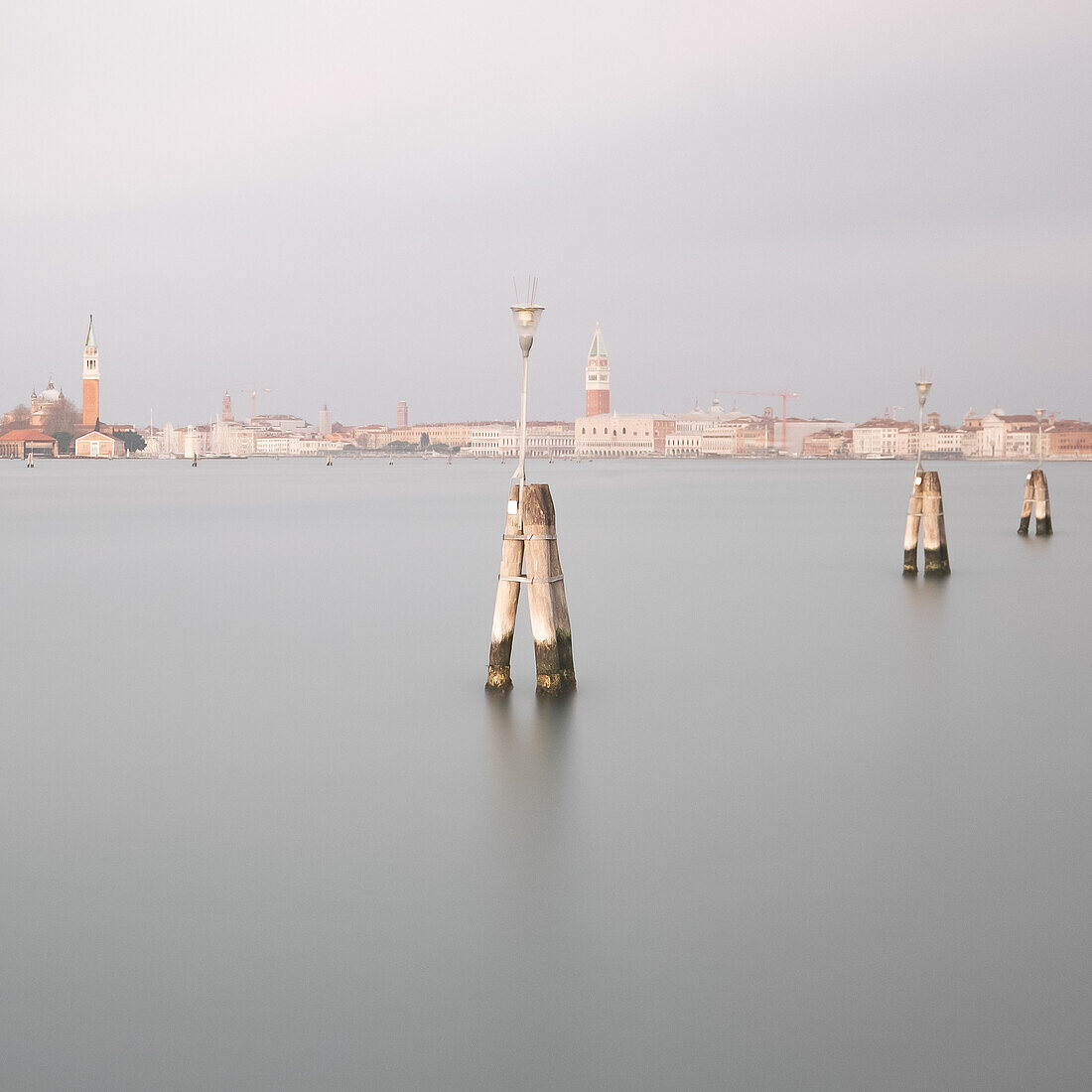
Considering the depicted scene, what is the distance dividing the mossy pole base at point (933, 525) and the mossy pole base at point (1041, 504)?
24.0ft

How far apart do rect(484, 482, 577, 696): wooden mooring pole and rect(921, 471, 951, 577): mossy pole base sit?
714cm

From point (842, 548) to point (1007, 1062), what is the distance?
20721 mm

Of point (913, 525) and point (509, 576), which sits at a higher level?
point (509, 576)

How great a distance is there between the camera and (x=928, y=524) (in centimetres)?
1623

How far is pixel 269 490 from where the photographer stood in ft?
193

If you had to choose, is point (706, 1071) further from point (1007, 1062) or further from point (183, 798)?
point (183, 798)

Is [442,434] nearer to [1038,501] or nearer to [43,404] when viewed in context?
[43,404]

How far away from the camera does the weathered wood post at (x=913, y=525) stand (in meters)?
15.6

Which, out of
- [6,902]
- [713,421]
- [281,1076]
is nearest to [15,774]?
[6,902]

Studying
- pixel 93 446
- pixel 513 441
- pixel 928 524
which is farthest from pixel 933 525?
pixel 513 441

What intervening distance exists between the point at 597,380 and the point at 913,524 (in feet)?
522

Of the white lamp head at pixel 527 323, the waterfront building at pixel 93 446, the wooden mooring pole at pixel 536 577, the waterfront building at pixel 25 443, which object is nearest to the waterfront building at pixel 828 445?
the waterfront building at pixel 93 446

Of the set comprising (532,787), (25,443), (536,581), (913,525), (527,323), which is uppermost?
(527,323)

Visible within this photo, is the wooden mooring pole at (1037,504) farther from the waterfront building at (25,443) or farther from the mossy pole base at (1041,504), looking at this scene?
the waterfront building at (25,443)
